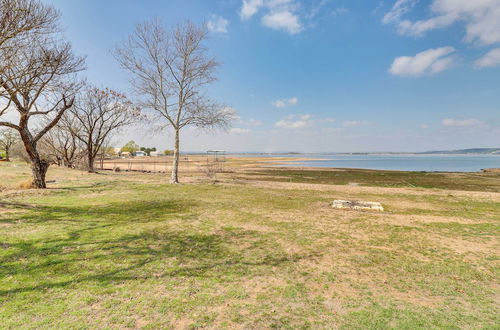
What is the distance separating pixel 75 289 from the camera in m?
4.02

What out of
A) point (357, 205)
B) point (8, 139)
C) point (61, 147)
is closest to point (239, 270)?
point (357, 205)

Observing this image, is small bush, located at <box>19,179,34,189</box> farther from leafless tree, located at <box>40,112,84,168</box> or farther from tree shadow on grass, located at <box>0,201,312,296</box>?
leafless tree, located at <box>40,112,84,168</box>

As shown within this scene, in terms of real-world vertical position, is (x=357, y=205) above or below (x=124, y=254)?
below

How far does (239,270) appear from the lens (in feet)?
16.5

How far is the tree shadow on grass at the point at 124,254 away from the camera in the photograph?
444cm

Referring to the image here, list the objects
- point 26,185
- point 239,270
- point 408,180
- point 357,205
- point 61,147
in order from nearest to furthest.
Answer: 1. point 239,270
2. point 357,205
3. point 26,185
4. point 408,180
5. point 61,147

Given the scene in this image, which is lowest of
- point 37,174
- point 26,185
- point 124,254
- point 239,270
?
point 239,270

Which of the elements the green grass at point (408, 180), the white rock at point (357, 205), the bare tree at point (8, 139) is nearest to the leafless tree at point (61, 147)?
the bare tree at point (8, 139)

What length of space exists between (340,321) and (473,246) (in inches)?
246

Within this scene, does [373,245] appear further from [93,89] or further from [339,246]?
[93,89]

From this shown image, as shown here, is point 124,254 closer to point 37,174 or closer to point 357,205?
point 357,205

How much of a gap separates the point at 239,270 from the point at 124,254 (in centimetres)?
282

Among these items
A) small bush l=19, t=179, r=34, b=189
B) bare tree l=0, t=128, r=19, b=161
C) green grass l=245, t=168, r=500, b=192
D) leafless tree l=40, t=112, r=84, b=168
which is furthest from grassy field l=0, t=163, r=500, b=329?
bare tree l=0, t=128, r=19, b=161

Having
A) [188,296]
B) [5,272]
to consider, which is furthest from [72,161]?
[188,296]
